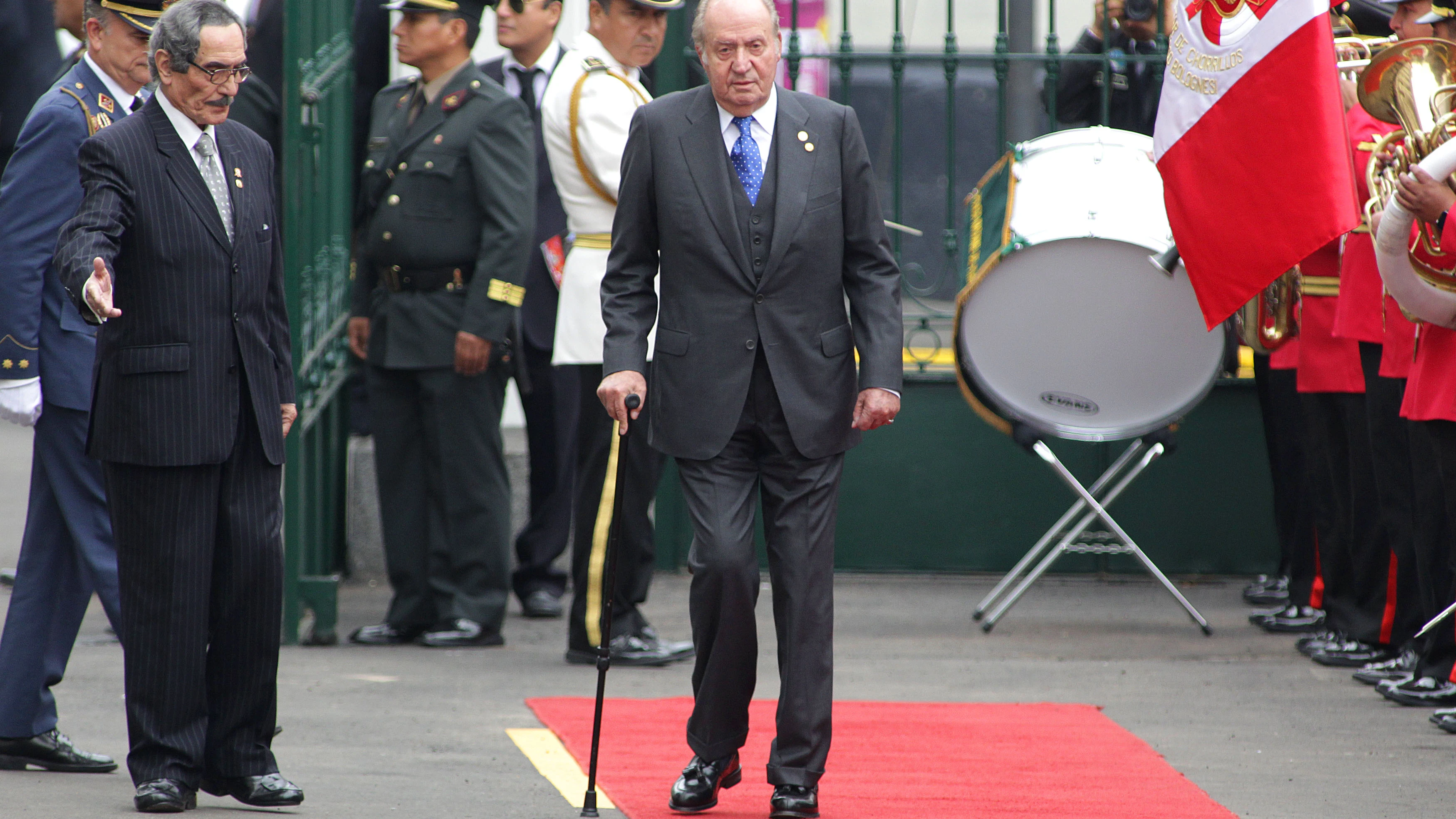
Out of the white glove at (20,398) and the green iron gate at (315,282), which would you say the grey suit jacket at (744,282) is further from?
the green iron gate at (315,282)

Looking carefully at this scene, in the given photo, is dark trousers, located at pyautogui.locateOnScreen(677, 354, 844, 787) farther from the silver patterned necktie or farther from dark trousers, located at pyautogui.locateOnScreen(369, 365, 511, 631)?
dark trousers, located at pyautogui.locateOnScreen(369, 365, 511, 631)

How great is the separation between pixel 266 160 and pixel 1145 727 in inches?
124

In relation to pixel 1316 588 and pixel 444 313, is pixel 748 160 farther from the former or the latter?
pixel 1316 588

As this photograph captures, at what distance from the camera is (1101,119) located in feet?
28.2

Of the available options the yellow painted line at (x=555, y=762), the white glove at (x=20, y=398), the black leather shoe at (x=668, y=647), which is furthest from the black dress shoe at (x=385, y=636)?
the white glove at (x=20, y=398)

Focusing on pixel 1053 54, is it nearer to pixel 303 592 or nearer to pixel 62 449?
pixel 303 592

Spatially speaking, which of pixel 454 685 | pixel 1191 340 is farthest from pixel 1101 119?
pixel 454 685

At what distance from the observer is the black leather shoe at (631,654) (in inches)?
275

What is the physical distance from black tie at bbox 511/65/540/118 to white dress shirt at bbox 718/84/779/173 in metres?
3.51

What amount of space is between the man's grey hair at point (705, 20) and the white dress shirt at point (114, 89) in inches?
62.5

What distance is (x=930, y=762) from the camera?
546 centimetres

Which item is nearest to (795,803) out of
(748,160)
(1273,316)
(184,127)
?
(748,160)

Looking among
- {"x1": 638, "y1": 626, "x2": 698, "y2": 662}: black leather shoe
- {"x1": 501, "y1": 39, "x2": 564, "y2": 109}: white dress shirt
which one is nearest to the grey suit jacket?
{"x1": 638, "y1": 626, "x2": 698, "y2": 662}: black leather shoe

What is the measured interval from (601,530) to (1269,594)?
122 inches
